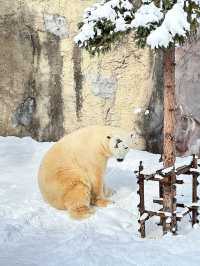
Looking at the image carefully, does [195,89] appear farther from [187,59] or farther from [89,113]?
[89,113]

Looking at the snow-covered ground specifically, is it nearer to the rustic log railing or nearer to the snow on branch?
the rustic log railing

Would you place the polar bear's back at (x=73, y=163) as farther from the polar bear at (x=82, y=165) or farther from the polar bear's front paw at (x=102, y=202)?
the polar bear's front paw at (x=102, y=202)

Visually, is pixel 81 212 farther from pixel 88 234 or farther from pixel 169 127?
pixel 169 127

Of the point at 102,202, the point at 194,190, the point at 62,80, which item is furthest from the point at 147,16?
the point at 62,80

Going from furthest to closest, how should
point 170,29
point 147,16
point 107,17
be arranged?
1. point 107,17
2. point 147,16
3. point 170,29

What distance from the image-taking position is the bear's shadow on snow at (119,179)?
991 centimetres

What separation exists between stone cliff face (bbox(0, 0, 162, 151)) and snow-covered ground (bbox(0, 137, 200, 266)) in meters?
2.44

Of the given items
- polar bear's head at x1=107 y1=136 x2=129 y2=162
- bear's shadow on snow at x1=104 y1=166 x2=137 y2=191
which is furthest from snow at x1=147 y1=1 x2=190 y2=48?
bear's shadow on snow at x1=104 y1=166 x2=137 y2=191

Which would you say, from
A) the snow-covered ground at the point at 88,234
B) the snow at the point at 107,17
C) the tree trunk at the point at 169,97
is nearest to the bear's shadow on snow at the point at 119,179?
the snow-covered ground at the point at 88,234

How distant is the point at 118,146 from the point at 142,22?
99.1 inches

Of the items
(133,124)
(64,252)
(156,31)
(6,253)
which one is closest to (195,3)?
(156,31)

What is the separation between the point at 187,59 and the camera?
1170cm

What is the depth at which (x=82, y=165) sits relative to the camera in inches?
348

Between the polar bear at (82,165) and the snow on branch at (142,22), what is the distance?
1.88 metres
